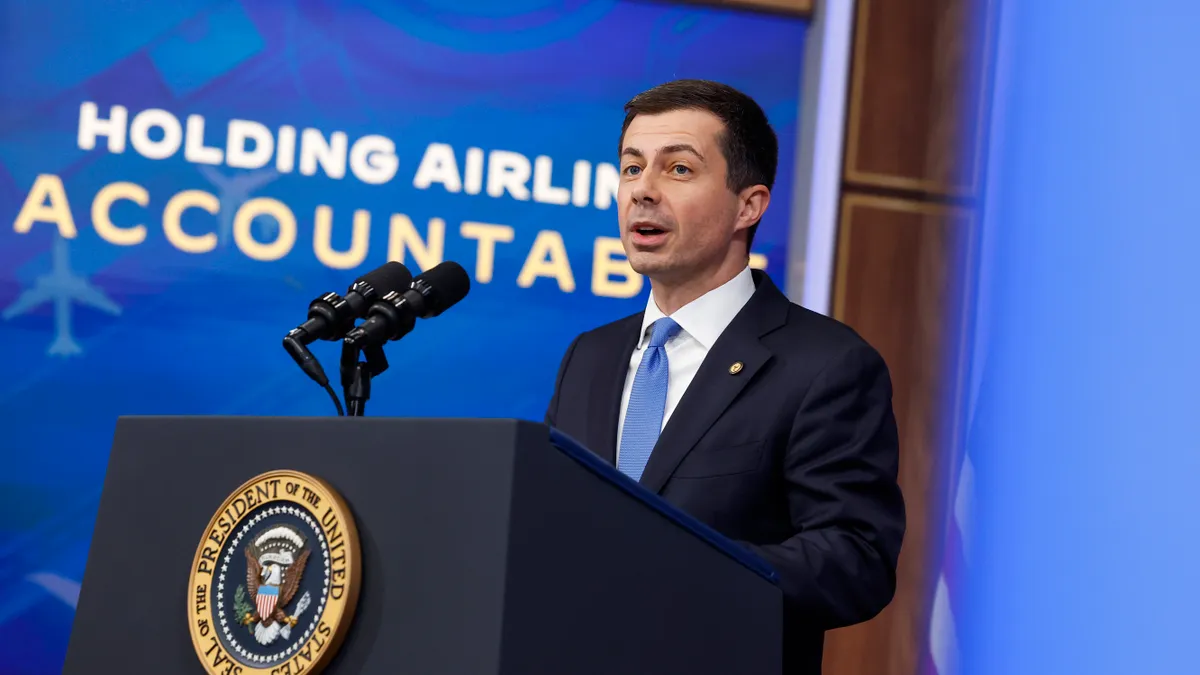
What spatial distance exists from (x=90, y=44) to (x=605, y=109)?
142 cm

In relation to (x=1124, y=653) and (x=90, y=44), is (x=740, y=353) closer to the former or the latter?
(x=1124, y=653)

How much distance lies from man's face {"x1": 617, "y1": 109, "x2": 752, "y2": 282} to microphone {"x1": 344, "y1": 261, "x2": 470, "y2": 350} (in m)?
0.56

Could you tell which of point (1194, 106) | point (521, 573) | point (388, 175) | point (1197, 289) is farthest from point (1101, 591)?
point (388, 175)

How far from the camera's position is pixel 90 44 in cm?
327

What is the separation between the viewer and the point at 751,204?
2209 millimetres

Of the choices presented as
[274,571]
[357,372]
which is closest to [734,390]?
[357,372]

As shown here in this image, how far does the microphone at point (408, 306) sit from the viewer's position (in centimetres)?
146

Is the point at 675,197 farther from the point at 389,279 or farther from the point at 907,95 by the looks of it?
the point at 907,95

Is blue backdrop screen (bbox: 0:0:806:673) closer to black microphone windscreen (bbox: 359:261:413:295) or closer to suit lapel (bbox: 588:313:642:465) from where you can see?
suit lapel (bbox: 588:313:642:465)

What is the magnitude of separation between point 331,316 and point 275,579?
16.2 inches

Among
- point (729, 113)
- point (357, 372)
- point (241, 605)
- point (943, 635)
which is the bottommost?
point (943, 635)

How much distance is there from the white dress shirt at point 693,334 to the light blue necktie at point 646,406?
1 cm

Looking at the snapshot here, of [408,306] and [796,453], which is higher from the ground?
[408,306]

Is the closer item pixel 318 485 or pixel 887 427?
pixel 318 485
